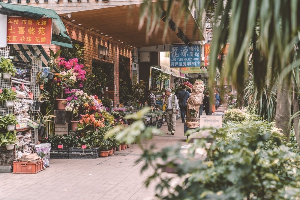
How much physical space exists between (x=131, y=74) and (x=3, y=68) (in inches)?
530

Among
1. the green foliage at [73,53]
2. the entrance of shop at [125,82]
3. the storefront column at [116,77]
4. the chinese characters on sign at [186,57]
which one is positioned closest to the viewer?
the green foliage at [73,53]

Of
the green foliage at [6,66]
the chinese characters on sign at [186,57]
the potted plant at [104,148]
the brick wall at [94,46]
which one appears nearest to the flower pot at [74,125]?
the potted plant at [104,148]

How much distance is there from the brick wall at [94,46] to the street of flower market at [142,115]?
8cm

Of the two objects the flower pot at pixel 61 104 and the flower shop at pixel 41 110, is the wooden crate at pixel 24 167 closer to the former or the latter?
the flower shop at pixel 41 110

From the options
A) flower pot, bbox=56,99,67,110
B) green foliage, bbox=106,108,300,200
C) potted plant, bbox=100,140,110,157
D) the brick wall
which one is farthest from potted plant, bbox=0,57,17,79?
green foliage, bbox=106,108,300,200

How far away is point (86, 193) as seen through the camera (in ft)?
22.6

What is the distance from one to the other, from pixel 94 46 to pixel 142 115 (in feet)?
46.1

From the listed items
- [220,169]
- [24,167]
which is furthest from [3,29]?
[220,169]

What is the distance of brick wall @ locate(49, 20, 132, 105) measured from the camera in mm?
14018

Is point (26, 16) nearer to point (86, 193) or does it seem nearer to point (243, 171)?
point (86, 193)

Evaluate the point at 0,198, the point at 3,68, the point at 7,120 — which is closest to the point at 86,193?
the point at 0,198

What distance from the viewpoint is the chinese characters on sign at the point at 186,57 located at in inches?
800

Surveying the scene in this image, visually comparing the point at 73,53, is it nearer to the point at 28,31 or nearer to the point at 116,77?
the point at 28,31

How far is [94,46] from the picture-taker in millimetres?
16125
